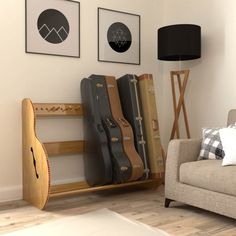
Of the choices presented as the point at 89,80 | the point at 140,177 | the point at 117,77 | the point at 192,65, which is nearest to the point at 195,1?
the point at 192,65

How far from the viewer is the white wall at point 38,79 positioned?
306 centimetres

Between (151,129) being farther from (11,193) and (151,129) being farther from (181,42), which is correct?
(11,193)

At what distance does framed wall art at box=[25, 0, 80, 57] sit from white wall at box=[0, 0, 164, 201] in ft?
0.18

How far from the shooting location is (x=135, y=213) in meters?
2.72

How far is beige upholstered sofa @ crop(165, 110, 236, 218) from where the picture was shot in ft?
7.82

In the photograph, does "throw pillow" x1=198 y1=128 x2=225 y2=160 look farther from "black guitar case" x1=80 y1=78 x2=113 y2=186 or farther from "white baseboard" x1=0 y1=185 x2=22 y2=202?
"white baseboard" x1=0 y1=185 x2=22 y2=202

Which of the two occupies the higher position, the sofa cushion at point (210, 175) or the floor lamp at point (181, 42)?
the floor lamp at point (181, 42)

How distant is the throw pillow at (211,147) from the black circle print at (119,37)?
1377 mm

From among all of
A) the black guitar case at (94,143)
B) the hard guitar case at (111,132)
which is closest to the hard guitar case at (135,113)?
the hard guitar case at (111,132)

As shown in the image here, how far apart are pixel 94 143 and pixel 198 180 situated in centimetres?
102

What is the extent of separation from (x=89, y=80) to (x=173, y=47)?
85 centimetres

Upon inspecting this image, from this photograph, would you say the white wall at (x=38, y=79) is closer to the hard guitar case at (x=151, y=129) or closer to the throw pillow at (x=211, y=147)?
the hard guitar case at (x=151, y=129)

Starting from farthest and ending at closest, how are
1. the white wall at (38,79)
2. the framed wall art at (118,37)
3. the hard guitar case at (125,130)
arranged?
the framed wall art at (118,37)
the hard guitar case at (125,130)
the white wall at (38,79)

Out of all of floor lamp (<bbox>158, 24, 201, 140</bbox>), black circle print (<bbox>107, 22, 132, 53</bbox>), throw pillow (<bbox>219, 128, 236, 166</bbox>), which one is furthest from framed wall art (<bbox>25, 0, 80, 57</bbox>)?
throw pillow (<bbox>219, 128, 236, 166</bbox>)
